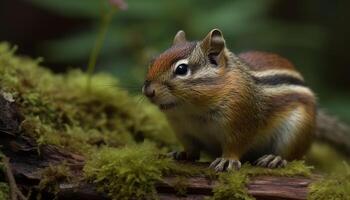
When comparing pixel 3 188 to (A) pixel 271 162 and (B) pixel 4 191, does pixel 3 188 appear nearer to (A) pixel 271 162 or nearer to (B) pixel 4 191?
(B) pixel 4 191

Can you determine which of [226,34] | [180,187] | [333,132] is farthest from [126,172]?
[226,34]

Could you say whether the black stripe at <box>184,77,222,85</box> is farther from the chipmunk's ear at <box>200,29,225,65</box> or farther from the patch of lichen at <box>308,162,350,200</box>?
the patch of lichen at <box>308,162,350,200</box>

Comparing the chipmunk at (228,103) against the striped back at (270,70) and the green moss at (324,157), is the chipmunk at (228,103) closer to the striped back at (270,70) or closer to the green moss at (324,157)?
the striped back at (270,70)

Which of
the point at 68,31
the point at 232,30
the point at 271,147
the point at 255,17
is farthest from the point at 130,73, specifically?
the point at 68,31

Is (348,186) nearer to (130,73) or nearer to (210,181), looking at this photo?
(210,181)

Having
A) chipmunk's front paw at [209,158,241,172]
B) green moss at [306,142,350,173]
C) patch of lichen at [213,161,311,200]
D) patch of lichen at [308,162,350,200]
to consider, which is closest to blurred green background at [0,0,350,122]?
chipmunk's front paw at [209,158,241,172]

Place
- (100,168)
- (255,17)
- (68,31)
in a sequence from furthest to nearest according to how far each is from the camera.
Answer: (68,31), (255,17), (100,168)

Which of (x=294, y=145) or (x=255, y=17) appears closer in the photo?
(x=294, y=145)

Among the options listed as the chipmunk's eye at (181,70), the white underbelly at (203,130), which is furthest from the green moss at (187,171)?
the chipmunk's eye at (181,70)
